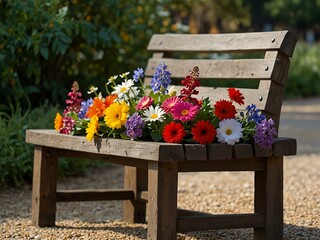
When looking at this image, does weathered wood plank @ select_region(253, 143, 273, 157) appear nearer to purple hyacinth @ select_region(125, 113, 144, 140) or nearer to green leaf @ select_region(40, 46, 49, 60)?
purple hyacinth @ select_region(125, 113, 144, 140)

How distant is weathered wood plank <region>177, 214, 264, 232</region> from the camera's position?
13.0 ft

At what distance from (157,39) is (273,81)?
116 centimetres

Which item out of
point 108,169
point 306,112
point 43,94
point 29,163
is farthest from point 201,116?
point 306,112

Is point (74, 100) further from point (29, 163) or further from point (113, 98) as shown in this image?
point (29, 163)

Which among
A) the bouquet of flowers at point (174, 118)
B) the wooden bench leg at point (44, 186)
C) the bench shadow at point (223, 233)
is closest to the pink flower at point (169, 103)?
the bouquet of flowers at point (174, 118)

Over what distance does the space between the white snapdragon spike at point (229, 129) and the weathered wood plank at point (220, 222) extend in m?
0.41

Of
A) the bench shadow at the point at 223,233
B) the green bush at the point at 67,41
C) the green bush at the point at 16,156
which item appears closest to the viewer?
the bench shadow at the point at 223,233

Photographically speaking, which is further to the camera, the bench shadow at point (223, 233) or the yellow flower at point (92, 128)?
the bench shadow at point (223, 233)

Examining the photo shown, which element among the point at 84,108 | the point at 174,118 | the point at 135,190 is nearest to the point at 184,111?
the point at 174,118

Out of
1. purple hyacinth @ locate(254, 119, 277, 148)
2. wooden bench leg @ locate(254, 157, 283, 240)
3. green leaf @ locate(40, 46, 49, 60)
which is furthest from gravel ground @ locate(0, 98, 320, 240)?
green leaf @ locate(40, 46, 49, 60)

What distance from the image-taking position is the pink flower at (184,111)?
3857 mm

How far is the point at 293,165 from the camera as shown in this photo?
7.55 m

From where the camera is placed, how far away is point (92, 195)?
4.88 m

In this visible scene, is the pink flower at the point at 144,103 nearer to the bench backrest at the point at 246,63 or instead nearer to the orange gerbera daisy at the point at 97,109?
the orange gerbera daisy at the point at 97,109
